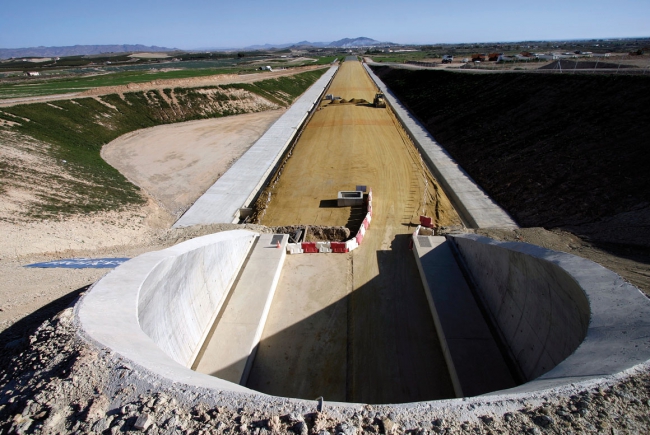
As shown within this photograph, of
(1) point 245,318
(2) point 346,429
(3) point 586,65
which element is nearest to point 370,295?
(1) point 245,318

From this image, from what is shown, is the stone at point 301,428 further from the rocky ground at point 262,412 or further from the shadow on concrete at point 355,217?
the shadow on concrete at point 355,217

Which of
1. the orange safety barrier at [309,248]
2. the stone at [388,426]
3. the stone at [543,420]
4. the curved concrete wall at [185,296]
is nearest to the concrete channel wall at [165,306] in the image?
the curved concrete wall at [185,296]

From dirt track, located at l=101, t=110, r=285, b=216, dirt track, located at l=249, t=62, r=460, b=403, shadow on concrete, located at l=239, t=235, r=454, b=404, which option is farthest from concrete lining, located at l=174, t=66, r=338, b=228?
shadow on concrete, located at l=239, t=235, r=454, b=404

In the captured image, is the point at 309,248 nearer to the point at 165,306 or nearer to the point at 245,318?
the point at 245,318

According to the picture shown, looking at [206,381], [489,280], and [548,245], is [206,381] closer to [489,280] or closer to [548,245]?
[489,280]

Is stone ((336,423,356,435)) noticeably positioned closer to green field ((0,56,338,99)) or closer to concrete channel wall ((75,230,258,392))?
concrete channel wall ((75,230,258,392))
